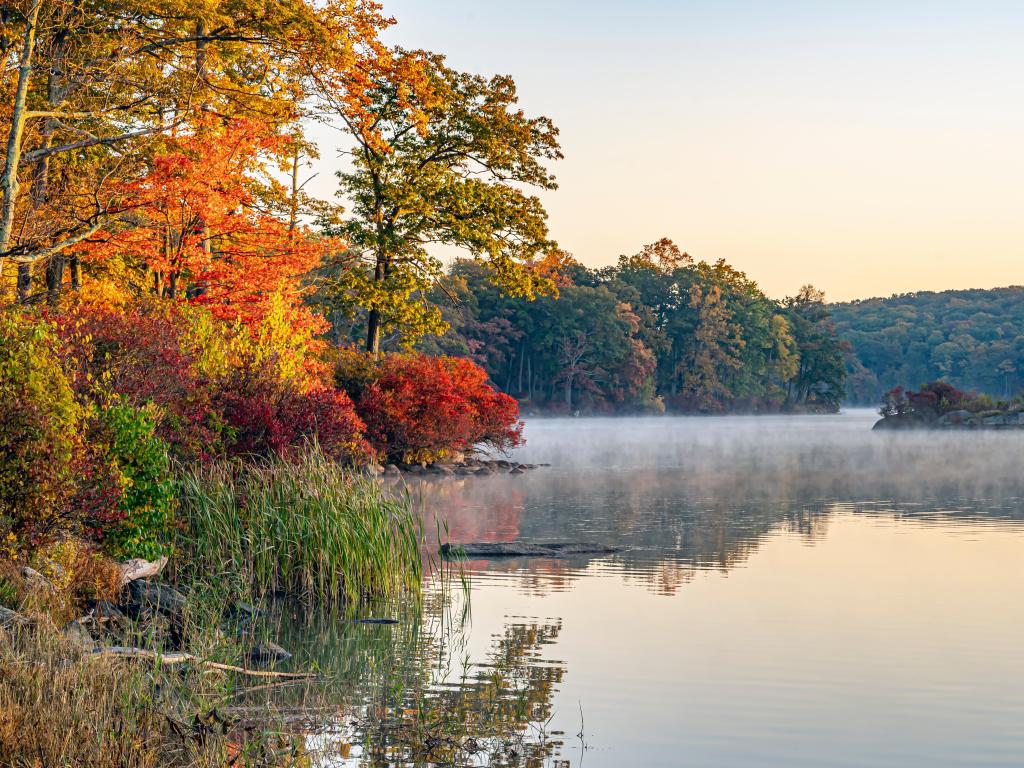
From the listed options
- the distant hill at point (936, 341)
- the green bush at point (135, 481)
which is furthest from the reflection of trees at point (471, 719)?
the distant hill at point (936, 341)

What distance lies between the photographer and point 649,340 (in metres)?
102

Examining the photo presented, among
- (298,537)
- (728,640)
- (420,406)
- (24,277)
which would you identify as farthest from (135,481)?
(420,406)

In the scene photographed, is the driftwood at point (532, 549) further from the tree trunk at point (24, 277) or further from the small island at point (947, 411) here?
the small island at point (947, 411)

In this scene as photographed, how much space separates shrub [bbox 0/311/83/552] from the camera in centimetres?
989

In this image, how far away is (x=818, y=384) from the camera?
401 feet

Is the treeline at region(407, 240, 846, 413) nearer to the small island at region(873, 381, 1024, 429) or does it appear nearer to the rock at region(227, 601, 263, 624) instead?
the small island at region(873, 381, 1024, 429)

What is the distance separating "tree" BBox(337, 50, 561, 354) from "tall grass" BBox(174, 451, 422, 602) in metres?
22.4

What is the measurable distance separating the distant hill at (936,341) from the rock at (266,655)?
13044cm

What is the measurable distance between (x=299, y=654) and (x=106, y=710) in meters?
3.72

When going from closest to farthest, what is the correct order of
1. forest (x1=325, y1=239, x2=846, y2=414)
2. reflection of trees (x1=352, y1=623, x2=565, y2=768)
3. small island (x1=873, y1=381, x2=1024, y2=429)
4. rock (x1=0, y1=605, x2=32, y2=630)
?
reflection of trees (x1=352, y1=623, x2=565, y2=768) < rock (x1=0, y1=605, x2=32, y2=630) < small island (x1=873, y1=381, x2=1024, y2=429) < forest (x1=325, y1=239, x2=846, y2=414)

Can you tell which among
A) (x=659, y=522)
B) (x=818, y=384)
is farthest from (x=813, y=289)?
(x=659, y=522)

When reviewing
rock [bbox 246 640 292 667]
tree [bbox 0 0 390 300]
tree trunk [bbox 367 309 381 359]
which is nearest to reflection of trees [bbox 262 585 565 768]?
rock [bbox 246 640 292 667]

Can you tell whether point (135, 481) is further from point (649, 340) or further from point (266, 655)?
point (649, 340)

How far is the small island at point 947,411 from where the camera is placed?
71.6 m
